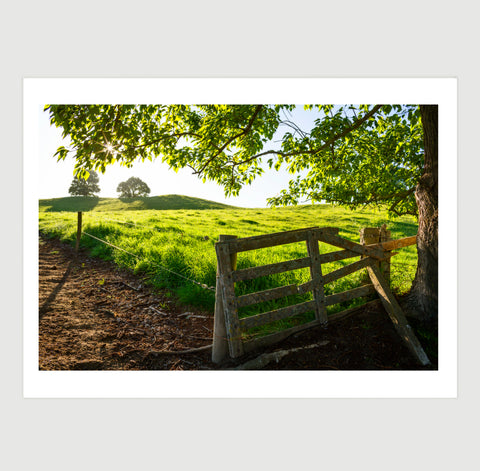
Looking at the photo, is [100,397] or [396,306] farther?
[396,306]

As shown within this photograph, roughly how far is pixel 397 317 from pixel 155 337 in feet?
11.6

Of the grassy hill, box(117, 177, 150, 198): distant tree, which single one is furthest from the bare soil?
the grassy hill

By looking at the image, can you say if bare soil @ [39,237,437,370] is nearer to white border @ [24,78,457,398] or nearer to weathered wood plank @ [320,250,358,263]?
white border @ [24,78,457,398]

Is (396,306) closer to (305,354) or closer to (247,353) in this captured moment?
(305,354)

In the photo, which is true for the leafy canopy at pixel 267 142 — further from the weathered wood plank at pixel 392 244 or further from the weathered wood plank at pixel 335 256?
the weathered wood plank at pixel 335 256

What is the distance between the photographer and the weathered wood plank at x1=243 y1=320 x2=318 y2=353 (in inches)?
144

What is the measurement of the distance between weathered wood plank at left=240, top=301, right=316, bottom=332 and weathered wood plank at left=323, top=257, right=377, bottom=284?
0.42m

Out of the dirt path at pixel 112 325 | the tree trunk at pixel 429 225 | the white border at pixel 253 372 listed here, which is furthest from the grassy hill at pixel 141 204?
the tree trunk at pixel 429 225

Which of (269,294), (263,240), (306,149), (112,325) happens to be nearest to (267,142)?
(306,149)

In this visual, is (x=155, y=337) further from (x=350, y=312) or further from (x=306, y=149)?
(x=306, y=149)

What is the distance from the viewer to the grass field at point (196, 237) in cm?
545

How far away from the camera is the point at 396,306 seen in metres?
3.98
